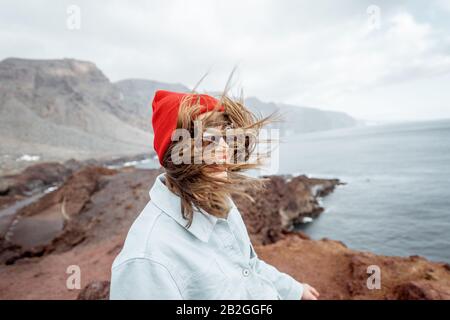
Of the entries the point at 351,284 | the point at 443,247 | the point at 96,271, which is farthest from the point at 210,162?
the point at 443,247

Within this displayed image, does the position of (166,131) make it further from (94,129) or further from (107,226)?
(94,129)

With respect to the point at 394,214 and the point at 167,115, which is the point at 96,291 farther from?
the point at 394,214

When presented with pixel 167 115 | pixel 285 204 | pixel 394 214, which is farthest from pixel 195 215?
pixel 394 214

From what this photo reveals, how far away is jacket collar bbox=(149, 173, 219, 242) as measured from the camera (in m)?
1.37

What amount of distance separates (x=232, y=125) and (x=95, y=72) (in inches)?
7168

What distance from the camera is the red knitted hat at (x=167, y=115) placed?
4.98 ft

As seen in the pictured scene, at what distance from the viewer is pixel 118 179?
65.9 ft

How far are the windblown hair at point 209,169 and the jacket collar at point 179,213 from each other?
3 centimetres

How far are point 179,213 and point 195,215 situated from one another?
0.11m

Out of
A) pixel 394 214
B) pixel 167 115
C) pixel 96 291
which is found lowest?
pixel 394 214

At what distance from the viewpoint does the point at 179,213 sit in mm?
1400

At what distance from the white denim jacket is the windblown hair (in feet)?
0.19

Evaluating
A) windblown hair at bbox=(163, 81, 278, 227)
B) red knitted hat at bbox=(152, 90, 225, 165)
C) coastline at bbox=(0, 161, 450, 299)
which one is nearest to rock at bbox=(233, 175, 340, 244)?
coastline at bbox=(0, 161, 450, 299)

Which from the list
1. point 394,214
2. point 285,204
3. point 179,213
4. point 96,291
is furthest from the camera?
point 285,204
